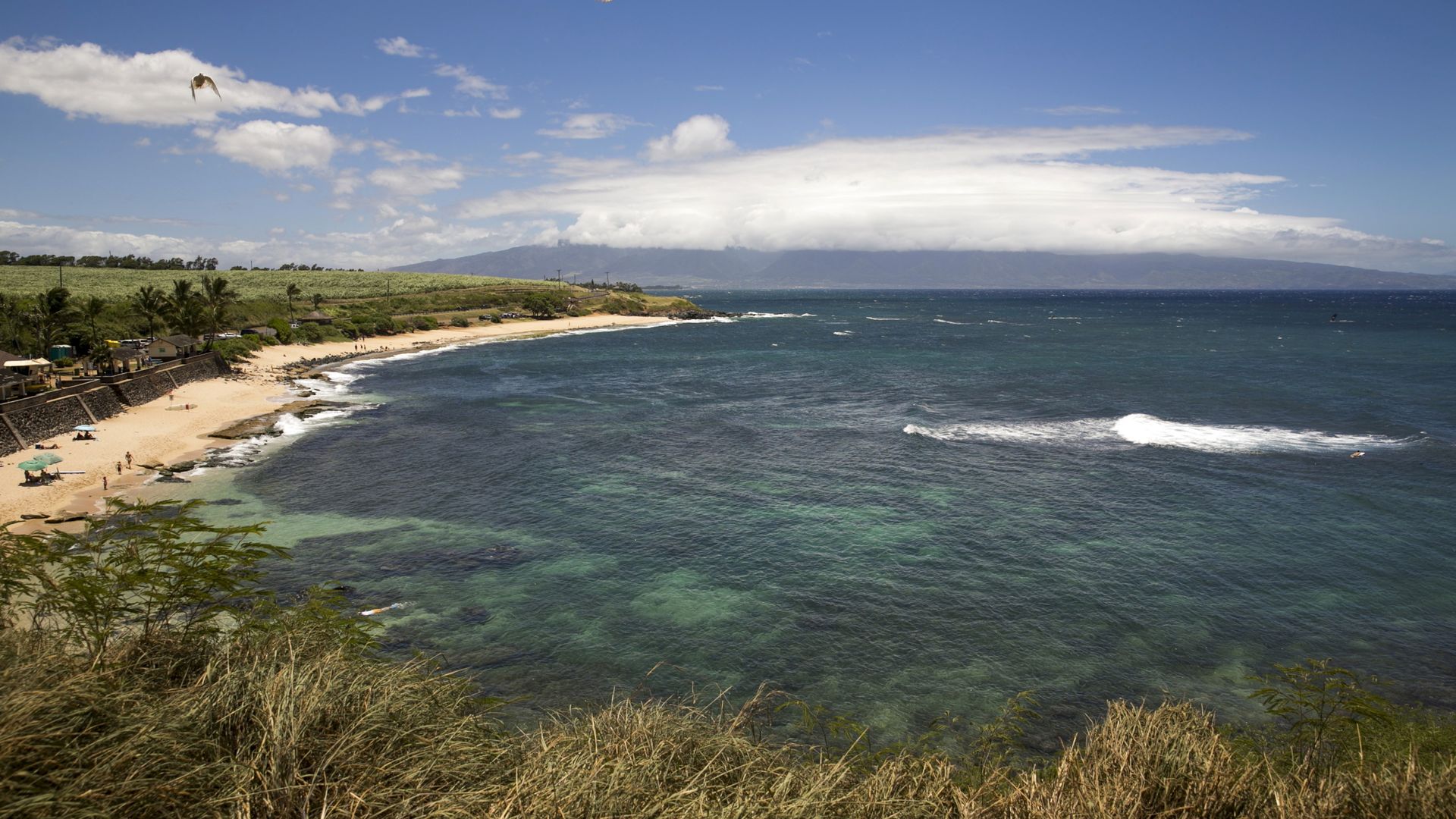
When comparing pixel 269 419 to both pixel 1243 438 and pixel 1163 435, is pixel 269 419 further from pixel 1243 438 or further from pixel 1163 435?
pixel 1243 438

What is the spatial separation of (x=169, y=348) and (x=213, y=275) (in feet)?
389

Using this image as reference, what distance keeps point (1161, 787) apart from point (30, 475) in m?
48.8

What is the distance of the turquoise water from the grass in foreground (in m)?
9.38

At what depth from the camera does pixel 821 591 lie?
27656mm

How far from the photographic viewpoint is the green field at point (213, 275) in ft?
401

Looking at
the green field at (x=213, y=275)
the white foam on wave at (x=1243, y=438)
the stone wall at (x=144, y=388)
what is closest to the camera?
the white foam on wave at (x=1243, y=438)

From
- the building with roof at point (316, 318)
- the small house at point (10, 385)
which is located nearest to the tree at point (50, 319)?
the small house at point (10, 385)

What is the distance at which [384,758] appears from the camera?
945cm

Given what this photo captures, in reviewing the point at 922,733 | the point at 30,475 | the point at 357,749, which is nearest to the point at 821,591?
the point at 922,733

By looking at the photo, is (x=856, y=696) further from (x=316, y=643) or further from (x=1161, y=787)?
(x=316, y=643)

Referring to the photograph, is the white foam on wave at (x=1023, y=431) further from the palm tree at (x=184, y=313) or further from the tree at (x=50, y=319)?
the tree at (x=50, y=319)

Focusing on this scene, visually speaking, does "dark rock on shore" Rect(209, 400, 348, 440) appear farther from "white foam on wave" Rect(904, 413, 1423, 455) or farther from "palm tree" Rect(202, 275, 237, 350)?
"white foam on wave" Rect(904, 413, 1423, 455)

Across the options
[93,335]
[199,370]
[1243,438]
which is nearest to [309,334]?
[93,335]

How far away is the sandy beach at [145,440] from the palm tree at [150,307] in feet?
31.6
